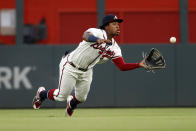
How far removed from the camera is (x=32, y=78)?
48.9 ft

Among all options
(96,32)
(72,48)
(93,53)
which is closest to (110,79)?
(72,48)

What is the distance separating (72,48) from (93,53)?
404cm

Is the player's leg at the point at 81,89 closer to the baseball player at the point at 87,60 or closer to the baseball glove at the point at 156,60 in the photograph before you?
the baseball player at the point at 87,60

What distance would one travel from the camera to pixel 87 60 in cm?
1093

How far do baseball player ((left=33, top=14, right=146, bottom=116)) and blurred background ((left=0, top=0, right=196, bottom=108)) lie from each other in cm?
344

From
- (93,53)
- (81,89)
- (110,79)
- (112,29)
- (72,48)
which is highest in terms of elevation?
(112,29)

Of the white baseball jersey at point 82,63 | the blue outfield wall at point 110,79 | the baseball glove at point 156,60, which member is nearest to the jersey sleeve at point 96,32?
the white baseball jersey at point 82,63

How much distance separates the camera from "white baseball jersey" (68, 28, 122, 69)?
1071cm

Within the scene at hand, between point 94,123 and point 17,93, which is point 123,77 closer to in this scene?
point 17,93

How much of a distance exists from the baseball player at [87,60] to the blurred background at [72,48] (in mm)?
3437

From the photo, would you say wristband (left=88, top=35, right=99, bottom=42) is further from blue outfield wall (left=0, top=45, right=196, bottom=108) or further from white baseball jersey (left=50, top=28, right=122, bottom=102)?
blue outfield wall (left=0, top=45, right=196, bottom=108)

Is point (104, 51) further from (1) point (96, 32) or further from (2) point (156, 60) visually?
(2) point (156, 60)

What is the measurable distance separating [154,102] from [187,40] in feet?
5.37

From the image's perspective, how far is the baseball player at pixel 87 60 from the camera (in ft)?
35.0
